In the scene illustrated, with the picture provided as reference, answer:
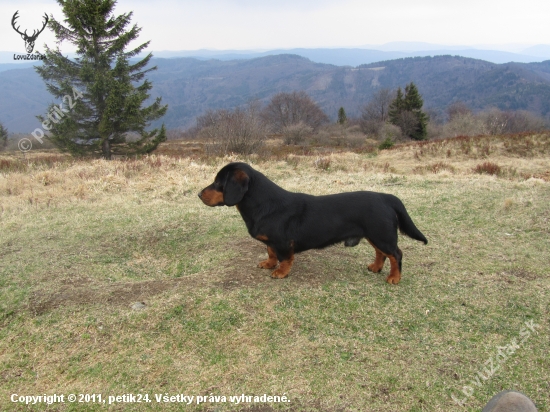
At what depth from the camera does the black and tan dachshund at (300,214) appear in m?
4.13

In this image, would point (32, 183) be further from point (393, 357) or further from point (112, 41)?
point (112, 41)


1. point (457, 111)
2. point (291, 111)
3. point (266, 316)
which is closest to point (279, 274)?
point (266, 316)

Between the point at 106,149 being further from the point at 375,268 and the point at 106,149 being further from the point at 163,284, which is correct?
the point at 375,268

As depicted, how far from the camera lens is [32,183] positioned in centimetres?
1049

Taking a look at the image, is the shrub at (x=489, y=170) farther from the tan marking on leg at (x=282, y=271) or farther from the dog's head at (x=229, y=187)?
the dog's head at (x=229, y=187)

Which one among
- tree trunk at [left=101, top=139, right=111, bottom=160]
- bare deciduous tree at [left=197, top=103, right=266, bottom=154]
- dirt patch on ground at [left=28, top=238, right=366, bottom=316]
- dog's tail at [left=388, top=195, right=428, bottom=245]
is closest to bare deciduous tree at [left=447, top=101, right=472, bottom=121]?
bare deciduous tree at [left=197, top=103, right=266, bottom=154]

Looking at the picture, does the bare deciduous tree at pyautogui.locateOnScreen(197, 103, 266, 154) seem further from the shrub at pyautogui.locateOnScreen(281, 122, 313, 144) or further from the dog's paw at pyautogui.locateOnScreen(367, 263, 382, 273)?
the shrub at pyautogui.locateOnScreen(281, 122, 313, 144)

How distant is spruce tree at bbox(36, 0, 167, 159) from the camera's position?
78.5 feet

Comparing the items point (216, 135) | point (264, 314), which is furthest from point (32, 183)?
point (216, 135)

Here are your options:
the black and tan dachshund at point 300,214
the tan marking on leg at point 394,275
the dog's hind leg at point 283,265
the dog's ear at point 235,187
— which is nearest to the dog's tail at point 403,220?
the black and tan dachshund at point 300,214

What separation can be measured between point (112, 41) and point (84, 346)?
87.8 ft

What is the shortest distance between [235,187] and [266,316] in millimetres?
1432

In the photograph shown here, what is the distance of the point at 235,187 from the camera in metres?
4.06

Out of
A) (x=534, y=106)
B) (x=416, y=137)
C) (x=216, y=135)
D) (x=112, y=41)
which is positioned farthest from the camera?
(x=534, y=106)
